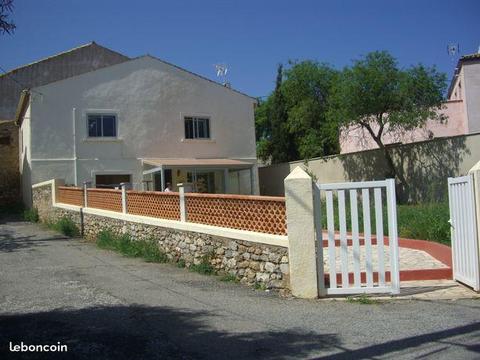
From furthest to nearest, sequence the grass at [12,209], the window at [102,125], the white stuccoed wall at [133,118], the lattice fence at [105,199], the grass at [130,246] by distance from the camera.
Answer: the grass at [12,209] → the window at [102,125] → the white stuccoed wall at [133,118] → the lattice fence at [105,199] → the grass at [130,246]

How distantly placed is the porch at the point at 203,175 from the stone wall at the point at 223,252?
9232 mm

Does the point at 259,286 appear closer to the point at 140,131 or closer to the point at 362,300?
the point at 362,300

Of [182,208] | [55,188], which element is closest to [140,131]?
[55,188]

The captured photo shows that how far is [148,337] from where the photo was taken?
558 cm

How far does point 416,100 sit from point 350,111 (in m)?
2.50

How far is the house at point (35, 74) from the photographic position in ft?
90.2

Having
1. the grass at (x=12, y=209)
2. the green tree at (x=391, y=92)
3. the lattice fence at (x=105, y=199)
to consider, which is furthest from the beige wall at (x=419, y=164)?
the grass at (x=12, y=209)

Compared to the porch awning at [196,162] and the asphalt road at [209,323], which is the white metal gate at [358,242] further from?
the porch awning at [196,162]

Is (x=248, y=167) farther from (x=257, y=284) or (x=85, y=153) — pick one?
(x=257, y=284)

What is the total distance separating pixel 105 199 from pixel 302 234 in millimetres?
8928

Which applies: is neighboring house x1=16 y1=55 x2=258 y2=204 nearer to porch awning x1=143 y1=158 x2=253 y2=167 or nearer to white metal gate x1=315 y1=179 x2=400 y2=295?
porch awning x1=143 y1=158 x2=253 y2=167

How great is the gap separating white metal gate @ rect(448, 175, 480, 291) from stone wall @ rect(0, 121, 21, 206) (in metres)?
22.0

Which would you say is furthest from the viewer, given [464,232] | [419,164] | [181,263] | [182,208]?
[419,164]

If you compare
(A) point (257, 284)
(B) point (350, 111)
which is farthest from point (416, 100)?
(A) point (257, 284)
